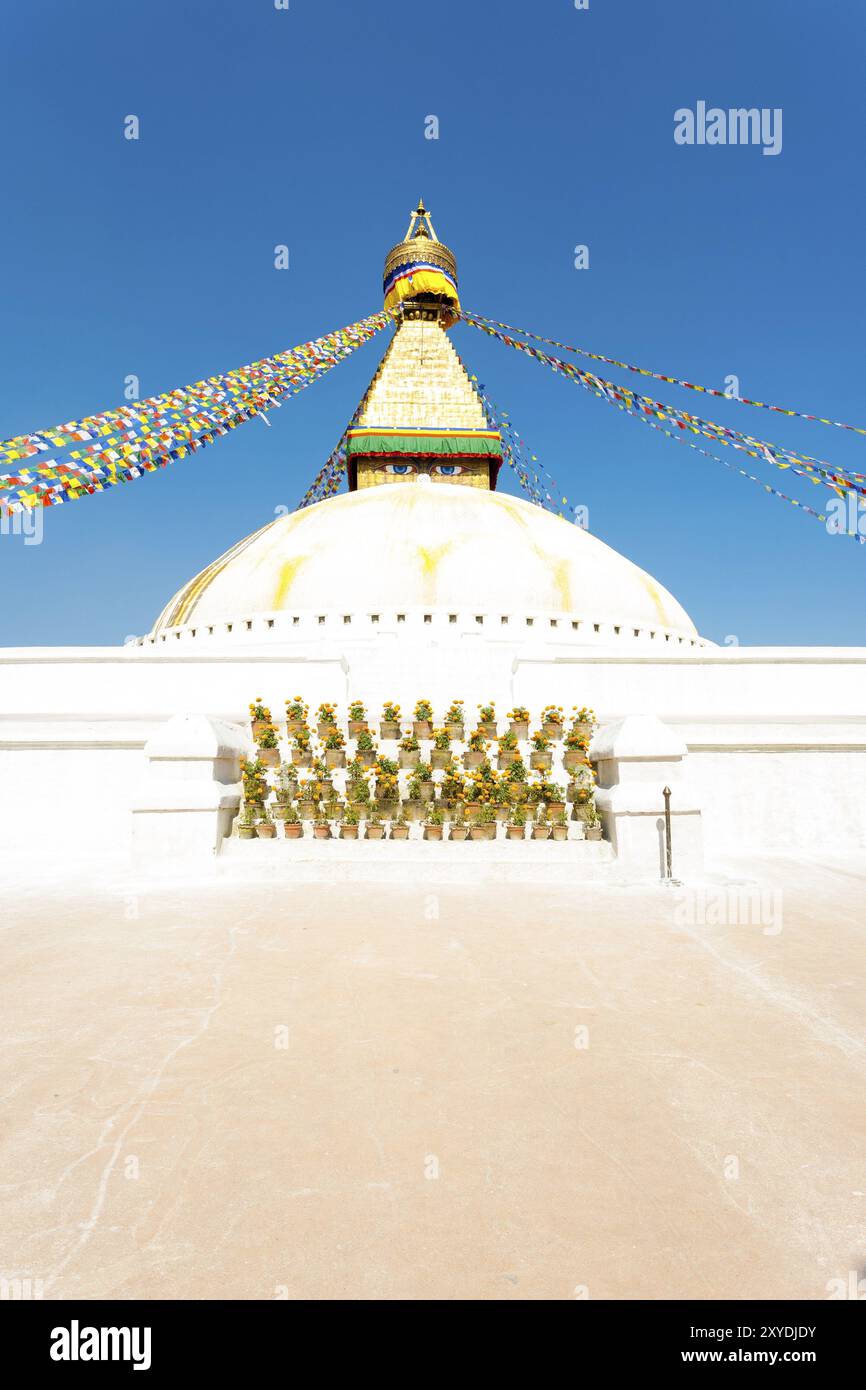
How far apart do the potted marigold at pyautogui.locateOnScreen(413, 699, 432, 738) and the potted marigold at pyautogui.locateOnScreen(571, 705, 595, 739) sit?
1993 millimetres

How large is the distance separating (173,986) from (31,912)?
8.70 feet

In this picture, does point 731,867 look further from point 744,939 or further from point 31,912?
point 31,912

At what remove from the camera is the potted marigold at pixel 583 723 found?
1046 centimetres

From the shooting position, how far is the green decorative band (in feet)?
79.9

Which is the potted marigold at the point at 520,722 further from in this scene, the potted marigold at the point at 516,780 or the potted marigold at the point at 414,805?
the potted marigold at the point at 414,805

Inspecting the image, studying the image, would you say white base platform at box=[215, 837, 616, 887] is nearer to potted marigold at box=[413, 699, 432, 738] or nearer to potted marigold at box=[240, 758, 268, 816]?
potted marigold at box=[240, 758, 268, 816]

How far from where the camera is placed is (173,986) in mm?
4379

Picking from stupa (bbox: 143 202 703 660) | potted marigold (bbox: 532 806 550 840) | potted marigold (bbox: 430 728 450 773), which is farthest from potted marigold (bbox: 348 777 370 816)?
stupa (bbox: 143 202 703 660)

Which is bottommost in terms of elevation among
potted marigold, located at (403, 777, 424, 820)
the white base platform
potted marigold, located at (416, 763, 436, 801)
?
the white base platform

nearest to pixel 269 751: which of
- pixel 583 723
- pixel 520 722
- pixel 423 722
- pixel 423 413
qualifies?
pixel 423 722

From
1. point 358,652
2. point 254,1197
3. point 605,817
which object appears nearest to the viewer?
point 254,1197

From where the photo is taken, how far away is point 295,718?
36.1 feet

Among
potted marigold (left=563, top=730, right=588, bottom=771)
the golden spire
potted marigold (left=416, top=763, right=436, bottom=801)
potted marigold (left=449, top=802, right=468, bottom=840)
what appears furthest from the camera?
the golden spire
